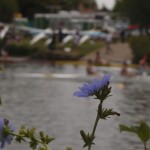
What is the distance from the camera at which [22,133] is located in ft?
13.2

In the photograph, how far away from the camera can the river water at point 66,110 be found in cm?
1709

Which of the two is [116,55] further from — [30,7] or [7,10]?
[30,7]

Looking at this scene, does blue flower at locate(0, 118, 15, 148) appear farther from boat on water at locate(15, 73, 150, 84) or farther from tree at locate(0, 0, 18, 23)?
tree at locate(0, 0, 18, 23)

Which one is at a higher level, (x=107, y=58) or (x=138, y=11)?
(x=138, y=11)

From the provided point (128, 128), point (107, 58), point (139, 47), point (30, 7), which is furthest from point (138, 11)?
point (128, 128)

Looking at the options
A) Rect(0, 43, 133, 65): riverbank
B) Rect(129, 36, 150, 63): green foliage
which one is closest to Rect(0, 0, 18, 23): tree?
Rect(0, 43, 133, 65): riverbank

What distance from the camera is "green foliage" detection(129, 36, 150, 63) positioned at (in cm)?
4372

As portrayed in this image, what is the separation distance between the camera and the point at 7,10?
8006 cm

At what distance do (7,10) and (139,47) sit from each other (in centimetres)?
3765

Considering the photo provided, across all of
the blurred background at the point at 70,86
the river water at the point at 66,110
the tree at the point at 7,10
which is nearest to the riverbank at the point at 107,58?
the blurred background at the point at 70,86

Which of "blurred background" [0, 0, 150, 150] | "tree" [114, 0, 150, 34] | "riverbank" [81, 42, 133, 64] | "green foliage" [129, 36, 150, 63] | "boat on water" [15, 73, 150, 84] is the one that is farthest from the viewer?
"tree" [114, 0, 150, 34]

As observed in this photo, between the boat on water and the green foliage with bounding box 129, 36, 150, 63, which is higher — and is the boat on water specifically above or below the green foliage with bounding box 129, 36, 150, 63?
below

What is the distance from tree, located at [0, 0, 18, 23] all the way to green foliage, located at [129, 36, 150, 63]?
3570 centimetres

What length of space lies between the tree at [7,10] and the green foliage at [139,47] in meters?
35.7
